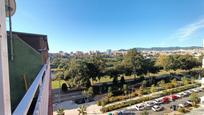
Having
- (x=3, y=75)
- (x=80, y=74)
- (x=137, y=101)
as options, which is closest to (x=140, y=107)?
(x=137, y=101)

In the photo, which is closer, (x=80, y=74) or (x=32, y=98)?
(x=32, y=98)

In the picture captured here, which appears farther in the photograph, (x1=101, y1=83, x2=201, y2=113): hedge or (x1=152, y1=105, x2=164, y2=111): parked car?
(x1=101, y1=83, x2=201, y2=113): hedge

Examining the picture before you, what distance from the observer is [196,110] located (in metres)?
13.0

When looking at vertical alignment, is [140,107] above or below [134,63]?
below

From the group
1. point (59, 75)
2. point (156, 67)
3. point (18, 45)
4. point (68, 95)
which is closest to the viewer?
point (18, 45)

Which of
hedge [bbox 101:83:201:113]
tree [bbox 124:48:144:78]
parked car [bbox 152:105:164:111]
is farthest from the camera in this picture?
tree [bbox 124:48:144:78]

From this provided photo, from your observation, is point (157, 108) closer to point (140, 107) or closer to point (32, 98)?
point (140, 107)

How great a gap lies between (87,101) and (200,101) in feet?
31.2

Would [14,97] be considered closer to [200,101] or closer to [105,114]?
[105,114]

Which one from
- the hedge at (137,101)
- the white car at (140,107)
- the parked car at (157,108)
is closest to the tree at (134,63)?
the hedge at (137,101)

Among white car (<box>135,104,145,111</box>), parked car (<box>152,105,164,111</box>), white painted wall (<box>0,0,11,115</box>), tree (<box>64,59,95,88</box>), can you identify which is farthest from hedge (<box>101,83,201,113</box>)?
white painted wall (<box>0,0,11,115</box>)

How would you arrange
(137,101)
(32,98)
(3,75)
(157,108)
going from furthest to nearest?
(137,101) < (157,108) < (32,98) < (3,75)

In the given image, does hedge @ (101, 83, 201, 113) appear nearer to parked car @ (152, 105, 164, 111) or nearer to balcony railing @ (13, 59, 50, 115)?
parked car @ (152, 105, 164, 111)

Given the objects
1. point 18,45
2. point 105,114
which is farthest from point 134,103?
point 18,45
